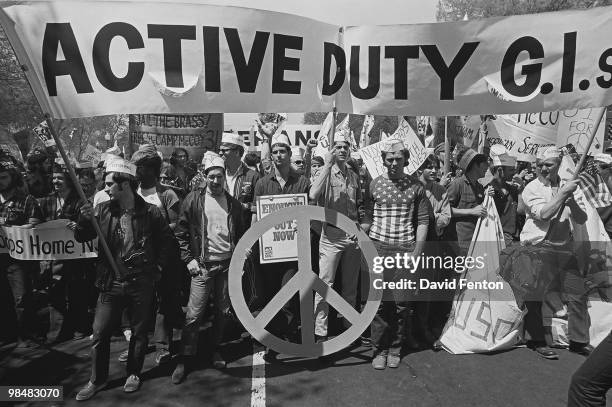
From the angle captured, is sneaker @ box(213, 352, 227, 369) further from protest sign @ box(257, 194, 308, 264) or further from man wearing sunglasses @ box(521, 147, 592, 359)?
man wearing sunglasses @ box(521, 147, 592, 359)

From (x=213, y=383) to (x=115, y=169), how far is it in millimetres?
2085

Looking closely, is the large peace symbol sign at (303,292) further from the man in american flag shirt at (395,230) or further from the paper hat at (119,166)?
the paper hat at (119,166)

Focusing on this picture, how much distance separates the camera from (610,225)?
5.09 metres

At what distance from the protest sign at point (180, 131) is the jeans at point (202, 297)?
18.0 ft

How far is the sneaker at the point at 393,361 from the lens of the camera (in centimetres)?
415

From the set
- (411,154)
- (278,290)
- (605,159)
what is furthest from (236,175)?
(605,159)

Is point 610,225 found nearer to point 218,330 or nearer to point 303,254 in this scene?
point 303,254

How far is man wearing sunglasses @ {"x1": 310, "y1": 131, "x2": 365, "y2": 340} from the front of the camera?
4.49m

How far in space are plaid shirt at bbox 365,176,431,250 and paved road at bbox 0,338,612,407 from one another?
1.26 m

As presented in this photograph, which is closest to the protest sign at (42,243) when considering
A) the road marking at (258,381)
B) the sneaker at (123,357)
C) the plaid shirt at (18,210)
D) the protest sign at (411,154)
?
the plaid shirt at (18,210)

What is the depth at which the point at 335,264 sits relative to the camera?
180 inches

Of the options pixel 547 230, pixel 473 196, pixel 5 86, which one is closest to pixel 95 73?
pixel 473 196

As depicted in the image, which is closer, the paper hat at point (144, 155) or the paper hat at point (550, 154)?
the paper hat at point (144, 155)

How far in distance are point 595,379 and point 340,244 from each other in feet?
8.26
